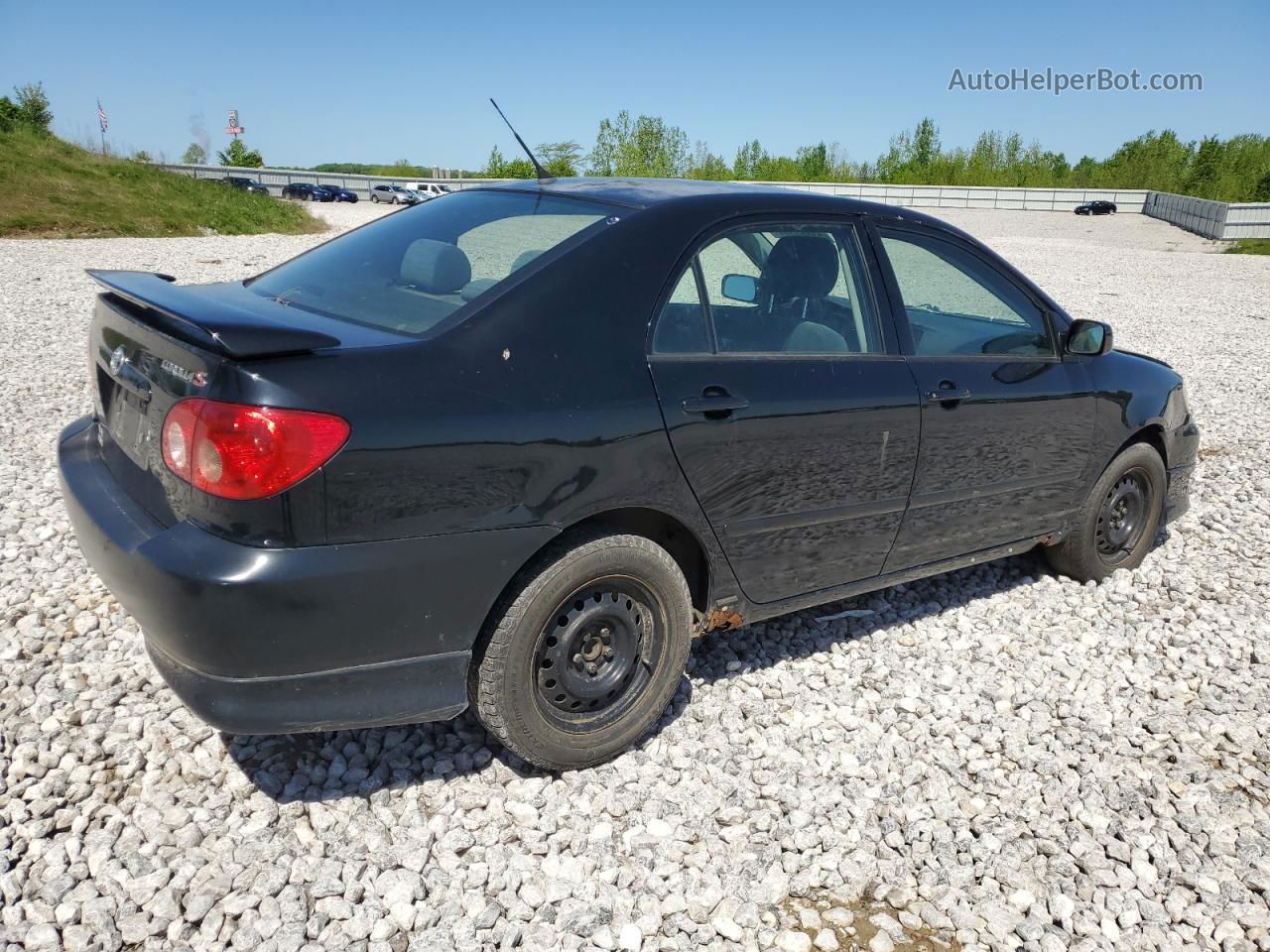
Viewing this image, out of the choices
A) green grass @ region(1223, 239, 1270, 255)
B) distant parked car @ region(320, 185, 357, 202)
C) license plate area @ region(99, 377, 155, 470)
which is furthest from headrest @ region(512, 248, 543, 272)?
distant parked car @ region(320, 185, 357, 202)

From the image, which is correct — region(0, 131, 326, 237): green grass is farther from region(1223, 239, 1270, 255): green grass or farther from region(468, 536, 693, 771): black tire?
region(1223, 239, 1270, 255): green grass

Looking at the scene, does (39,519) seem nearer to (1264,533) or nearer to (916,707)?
(916,707)

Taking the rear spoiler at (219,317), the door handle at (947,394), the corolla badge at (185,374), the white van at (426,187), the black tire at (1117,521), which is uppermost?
the rear spoiler at (219,317)

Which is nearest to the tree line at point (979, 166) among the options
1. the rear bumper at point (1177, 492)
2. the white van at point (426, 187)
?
the white van at point (426, 187)

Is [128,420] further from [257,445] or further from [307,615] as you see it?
[307,615]

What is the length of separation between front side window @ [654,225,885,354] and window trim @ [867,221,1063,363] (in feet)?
0.34

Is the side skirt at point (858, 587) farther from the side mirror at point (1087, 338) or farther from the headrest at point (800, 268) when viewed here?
the headrest at point (800, 268)

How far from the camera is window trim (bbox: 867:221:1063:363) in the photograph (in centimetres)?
361

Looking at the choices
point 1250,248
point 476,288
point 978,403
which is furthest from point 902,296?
point 1250,248

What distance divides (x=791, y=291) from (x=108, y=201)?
24.1 metres

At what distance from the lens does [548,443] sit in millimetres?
2621

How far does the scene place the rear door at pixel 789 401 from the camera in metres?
3.00

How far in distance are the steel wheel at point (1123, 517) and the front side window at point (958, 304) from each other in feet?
3.28

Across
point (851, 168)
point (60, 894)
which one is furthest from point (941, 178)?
point (60, 894)
